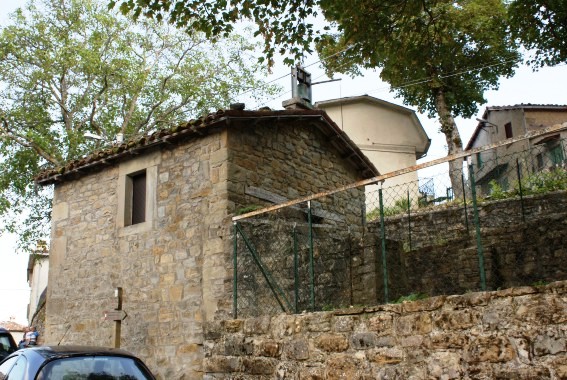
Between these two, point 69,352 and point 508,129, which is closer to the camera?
point 69,352

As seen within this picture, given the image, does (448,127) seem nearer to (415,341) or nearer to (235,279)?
(235,279)

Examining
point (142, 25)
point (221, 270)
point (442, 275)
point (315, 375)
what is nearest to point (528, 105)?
point (142, 25)

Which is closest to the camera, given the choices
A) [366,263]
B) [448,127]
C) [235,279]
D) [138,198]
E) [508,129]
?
[366,263]

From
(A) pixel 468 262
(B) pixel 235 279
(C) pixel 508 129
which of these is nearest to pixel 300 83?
(A) pixel 468 262

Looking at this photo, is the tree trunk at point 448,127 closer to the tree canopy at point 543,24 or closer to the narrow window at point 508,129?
the narrow window at point 508,129

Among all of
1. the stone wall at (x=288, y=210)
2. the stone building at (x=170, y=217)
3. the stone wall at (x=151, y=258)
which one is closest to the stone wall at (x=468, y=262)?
the stone wall at (x=288, y=210)

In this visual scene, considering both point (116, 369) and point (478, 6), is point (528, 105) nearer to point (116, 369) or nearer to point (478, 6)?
point (478, 6)

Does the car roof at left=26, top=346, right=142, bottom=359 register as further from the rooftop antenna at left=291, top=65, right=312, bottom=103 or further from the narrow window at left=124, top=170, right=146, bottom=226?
the rooftop antenna at left=291, top=65, right=312, bottom=103

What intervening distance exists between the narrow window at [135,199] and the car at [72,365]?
A: 5.57 metres

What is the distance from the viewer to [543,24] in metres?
10.4

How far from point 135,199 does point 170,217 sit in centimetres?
143

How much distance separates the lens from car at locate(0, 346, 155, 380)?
5145 millimetres

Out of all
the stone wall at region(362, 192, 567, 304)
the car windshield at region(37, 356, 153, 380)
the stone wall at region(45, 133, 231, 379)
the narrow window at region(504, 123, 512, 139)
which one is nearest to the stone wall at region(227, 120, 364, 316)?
the stone wall at region(362, 192, 567, 304)

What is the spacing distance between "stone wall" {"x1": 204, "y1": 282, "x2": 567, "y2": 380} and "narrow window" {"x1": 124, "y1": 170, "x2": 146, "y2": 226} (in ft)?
15.0
